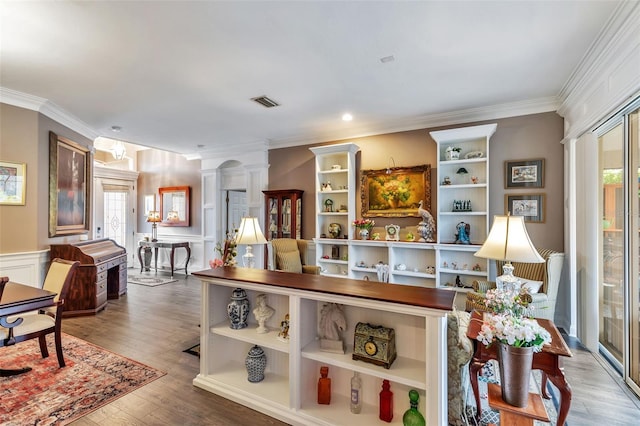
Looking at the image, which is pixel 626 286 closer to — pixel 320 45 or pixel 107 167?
pixel 320 45

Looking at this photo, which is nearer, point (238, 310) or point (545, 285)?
point (238, 310)

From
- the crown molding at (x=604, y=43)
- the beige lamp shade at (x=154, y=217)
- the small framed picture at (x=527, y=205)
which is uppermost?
the crown molding at (x=604, y=43)

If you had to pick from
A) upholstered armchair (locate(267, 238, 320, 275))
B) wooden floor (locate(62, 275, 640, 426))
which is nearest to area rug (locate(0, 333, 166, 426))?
wooden floor (locate(62, 275, 640, 426))

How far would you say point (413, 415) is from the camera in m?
1.76

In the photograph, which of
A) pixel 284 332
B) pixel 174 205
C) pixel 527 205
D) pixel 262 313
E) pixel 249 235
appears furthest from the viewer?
pixel 174 205

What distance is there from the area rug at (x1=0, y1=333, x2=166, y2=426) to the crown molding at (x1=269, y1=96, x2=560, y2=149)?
166 inches

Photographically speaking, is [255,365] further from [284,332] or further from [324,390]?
[324,390]

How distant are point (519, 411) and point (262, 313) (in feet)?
5.61

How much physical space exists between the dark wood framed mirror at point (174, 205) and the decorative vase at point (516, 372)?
7.13 meters

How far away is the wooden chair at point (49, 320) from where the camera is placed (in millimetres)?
2476

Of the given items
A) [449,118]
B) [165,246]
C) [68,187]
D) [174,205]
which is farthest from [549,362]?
[174,205]

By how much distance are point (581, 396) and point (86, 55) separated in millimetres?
5131

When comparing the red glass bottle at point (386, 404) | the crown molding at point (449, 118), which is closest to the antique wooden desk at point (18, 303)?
the red glass bottle at point (386, 404)

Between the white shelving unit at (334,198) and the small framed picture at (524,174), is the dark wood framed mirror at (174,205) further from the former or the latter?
the small framed picture at (524,174)
